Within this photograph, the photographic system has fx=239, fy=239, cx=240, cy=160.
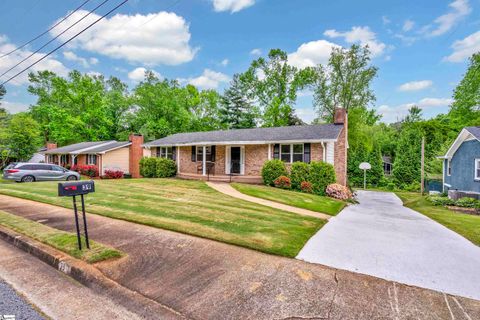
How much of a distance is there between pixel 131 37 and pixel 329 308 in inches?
428

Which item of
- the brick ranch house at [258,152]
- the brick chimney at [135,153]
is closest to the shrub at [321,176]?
the brick ranch house at [258,152]

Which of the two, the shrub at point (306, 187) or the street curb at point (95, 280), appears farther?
the shrub at point (306, 187)

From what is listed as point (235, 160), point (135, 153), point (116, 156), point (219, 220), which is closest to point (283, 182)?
point (235, 160)

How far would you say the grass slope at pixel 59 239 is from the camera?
403 centimetres

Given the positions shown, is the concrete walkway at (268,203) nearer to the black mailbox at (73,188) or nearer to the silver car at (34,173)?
the black mailbox at (73,188)

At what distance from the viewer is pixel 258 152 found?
16.1 meters

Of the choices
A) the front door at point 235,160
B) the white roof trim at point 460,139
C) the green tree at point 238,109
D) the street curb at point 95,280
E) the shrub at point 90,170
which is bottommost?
the street curb at point 95,280

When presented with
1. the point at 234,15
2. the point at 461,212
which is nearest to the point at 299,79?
the point at 234,15

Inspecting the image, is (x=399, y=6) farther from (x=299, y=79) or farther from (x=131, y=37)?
(x=299, y=79)

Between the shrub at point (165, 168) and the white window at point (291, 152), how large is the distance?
368 inches

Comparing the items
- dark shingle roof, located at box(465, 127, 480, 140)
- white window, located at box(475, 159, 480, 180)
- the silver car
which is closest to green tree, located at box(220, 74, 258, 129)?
the silver car

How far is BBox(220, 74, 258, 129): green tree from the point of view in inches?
1474

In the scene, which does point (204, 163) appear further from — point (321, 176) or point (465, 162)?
point (465, 162)

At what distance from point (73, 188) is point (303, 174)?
11.6 m
